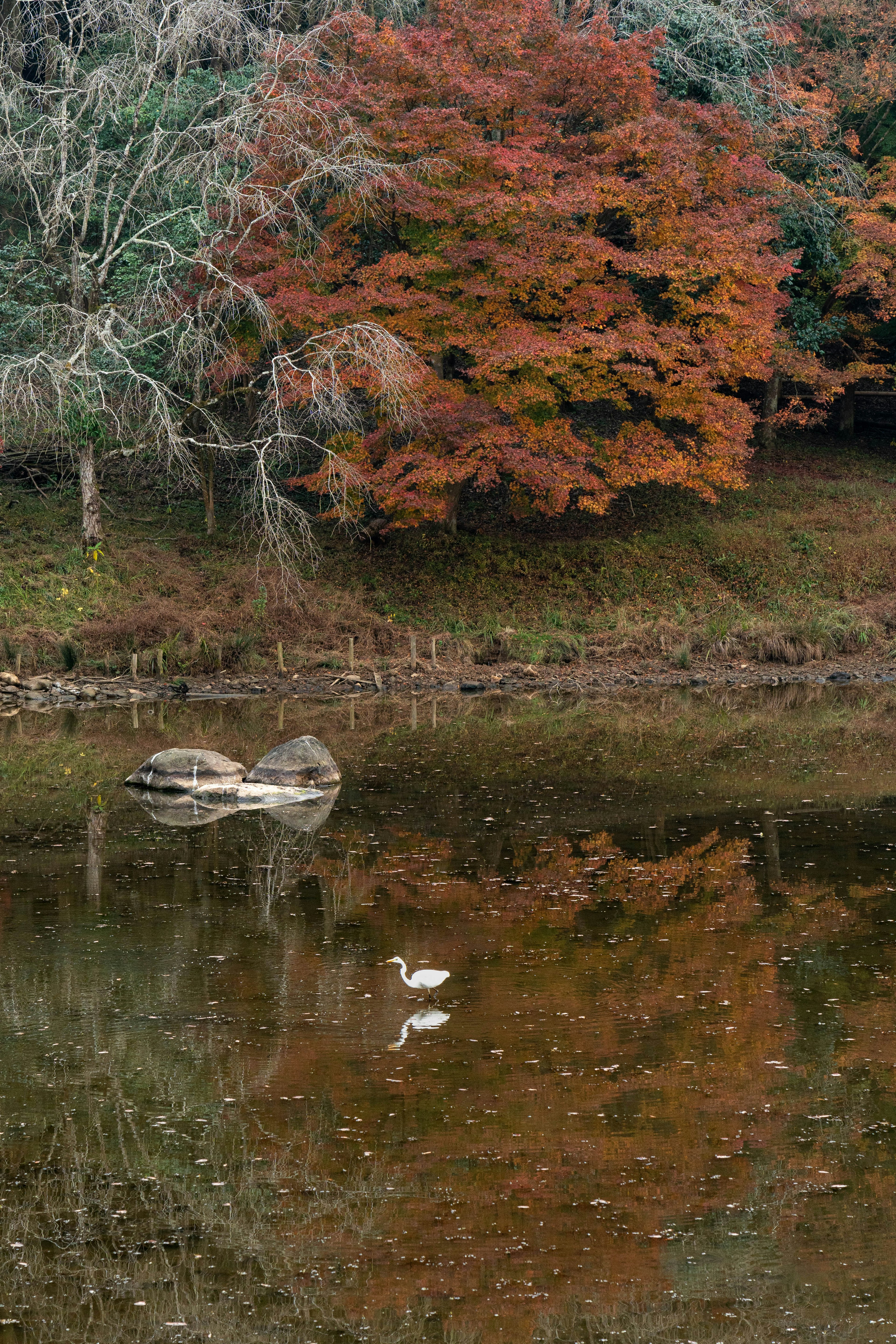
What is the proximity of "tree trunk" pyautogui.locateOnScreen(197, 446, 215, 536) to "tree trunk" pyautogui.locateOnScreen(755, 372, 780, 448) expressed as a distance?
13.4 m

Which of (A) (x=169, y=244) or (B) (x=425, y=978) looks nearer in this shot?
(B) (x=425, y=978)

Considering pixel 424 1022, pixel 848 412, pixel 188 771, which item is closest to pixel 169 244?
pixel 188 771

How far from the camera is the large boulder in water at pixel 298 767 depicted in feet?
55.2

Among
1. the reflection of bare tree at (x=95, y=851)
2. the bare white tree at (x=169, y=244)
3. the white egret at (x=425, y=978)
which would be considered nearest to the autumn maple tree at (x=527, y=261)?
the bare white tree at (x=169, y=244)

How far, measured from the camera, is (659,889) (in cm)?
1200

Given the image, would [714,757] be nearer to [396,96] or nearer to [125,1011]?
[125,1011]

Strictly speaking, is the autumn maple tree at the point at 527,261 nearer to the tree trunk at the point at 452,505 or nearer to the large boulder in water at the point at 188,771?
the tree trunk at the point at 452,505

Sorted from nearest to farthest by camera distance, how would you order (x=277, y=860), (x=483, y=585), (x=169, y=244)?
(x=277, y=860) < (x=169, y=244) < (x=483, y=585)

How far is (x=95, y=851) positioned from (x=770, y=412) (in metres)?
26.5

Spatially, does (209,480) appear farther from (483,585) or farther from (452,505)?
(483,585)

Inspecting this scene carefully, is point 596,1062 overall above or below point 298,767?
above

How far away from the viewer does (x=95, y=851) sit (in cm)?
1368

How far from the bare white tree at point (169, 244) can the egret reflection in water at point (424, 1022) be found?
15.3 metres

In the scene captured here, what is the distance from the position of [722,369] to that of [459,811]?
1577cm
